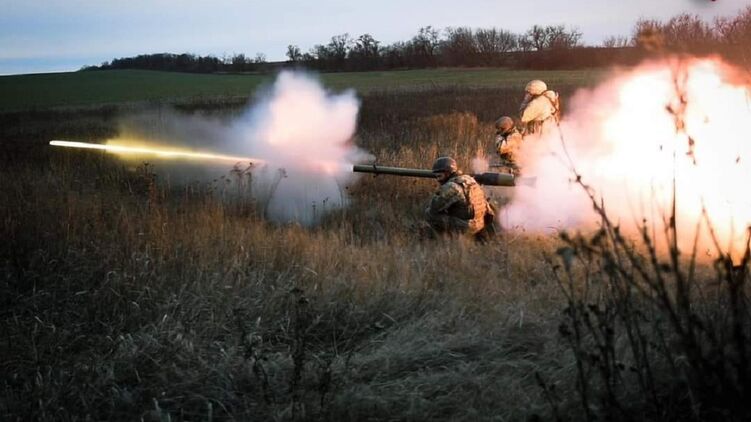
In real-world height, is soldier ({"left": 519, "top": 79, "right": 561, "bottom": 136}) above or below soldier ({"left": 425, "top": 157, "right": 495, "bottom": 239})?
above

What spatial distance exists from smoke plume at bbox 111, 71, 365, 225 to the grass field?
64 centimetres

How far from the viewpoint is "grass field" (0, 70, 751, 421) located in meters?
3.12

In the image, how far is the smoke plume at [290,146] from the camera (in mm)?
10055

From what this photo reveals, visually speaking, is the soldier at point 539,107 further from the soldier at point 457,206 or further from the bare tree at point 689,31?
the bare tree at point 689,31

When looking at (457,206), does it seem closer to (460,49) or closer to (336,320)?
(336,320)

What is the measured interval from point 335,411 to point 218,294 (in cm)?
238

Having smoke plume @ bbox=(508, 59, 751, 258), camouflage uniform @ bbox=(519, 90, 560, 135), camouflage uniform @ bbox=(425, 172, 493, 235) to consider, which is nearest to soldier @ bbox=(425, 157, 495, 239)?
camouflage uniform @ bbox=(425, 172, 493, 235)

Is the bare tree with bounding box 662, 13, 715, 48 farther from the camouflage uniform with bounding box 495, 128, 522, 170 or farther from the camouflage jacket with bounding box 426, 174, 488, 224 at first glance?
the camouflage uniform with bounding box 495, 128, 522, 170

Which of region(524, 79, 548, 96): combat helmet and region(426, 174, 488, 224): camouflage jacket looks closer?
region(426, 174, 488, 224): camouflage jacket

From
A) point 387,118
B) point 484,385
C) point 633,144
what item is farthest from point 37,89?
point 484,385

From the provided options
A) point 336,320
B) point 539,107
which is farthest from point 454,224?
point 539,107

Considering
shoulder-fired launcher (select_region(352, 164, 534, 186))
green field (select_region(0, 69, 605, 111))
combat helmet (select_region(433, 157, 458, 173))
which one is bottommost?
shoulder-fired launcher (select_region(352, 164, 534, 186))

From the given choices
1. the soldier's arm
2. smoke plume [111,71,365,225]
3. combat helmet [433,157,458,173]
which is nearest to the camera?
the soldier's arm

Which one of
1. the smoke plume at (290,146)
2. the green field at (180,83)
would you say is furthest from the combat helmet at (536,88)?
the green field at (180,83)
